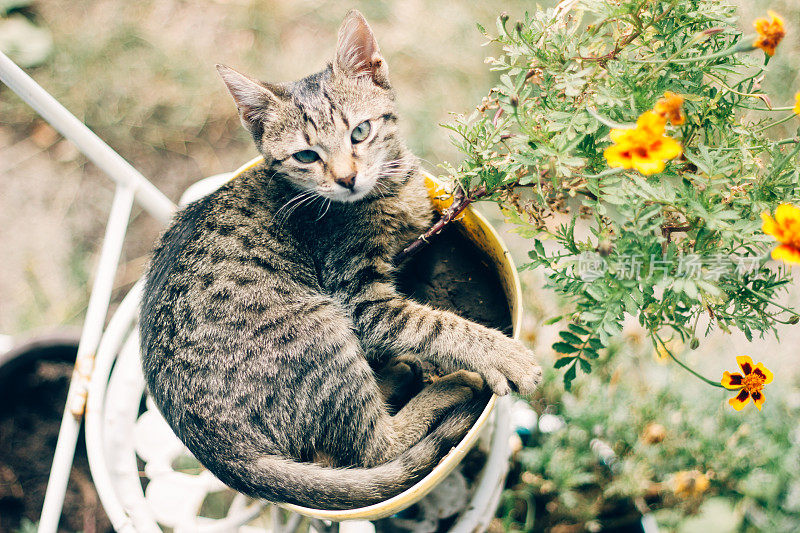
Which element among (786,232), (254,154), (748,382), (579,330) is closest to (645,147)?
(786,232)

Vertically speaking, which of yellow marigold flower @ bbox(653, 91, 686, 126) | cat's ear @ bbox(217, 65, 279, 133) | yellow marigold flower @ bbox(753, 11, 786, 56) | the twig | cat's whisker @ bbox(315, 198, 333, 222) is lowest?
cat's whisker @ bbox(315, 198, 333, 222)

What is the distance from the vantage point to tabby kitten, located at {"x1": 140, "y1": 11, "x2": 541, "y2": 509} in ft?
3.94

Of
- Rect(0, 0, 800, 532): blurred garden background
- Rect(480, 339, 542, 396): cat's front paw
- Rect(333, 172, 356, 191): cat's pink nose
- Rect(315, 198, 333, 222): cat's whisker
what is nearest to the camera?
Rect(480, 339, 542, 396): cat's front paw

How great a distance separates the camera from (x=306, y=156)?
57.6 inches

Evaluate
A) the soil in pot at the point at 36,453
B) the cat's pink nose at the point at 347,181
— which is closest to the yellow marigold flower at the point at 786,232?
the cat's pink nose at the point at 347,181

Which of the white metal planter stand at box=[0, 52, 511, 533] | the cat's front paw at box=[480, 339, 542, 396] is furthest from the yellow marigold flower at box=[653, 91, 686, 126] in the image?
the white metal planter stand at box=[0, 52, 511, 533]

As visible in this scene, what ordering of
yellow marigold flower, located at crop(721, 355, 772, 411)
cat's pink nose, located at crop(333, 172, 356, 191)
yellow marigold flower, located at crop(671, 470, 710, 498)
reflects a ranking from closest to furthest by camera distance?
yellow marigold flower, located at crop(721, 355, 772, 411), cat's pink nose, located at crop(333, 172, 356, 191), yellow marigold flower, located at crop(671, 470, 710, 498)

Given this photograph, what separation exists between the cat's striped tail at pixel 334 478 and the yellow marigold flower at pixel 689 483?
0.91m

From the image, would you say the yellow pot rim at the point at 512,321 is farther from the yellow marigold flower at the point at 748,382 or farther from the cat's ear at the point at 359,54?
the yellow marigold flower at the point at 748,382

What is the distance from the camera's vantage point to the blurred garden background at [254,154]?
182 cm

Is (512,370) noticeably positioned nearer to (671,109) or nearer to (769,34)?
(671,109)

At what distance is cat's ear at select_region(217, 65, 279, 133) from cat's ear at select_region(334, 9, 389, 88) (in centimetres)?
20

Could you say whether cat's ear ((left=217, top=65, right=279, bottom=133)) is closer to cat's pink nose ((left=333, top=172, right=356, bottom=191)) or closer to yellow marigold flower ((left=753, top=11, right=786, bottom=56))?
cat's pink nose ((left=333, top=172, right=356, bottom=191))

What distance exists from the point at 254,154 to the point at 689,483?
7.16ft
